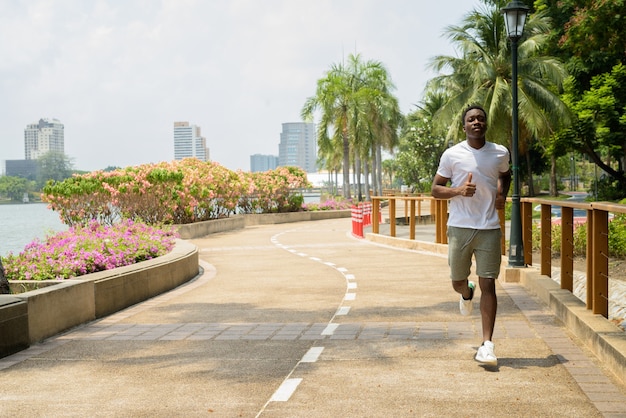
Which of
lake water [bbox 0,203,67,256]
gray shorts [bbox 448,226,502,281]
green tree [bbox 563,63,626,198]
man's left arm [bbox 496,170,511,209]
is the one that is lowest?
lake water [bbox 0,203,67,256]

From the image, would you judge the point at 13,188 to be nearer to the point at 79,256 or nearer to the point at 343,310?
the point at 79,256

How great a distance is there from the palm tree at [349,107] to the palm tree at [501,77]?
11777 mm

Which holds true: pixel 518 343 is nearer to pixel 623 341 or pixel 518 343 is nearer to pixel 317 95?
pixel 623 341

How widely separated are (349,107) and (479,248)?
53620 millimetres

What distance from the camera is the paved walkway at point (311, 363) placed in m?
5.32

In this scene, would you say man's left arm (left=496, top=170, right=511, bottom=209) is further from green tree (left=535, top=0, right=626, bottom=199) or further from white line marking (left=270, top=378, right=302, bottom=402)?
green tree (left=535, top=0, right=626, bottom=199)

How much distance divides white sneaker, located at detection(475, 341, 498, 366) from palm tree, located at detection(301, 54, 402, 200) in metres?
52.9

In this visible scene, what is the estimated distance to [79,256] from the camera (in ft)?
35.5

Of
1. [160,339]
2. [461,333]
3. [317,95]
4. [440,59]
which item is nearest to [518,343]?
[461,333]

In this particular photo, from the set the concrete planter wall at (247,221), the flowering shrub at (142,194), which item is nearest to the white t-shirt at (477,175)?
the flowering shrub at (142,194)

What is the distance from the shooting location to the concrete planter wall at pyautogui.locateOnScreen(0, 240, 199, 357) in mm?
7453

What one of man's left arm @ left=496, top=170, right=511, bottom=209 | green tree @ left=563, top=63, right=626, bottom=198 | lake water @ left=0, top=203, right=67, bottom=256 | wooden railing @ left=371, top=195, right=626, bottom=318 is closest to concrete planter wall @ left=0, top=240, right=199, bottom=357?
lake water @ left=0, top=203, right=67, bottom=256

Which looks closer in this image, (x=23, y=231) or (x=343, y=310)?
(x=343, y=310)

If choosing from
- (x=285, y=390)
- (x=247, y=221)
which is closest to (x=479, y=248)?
(x=285, y=390)
